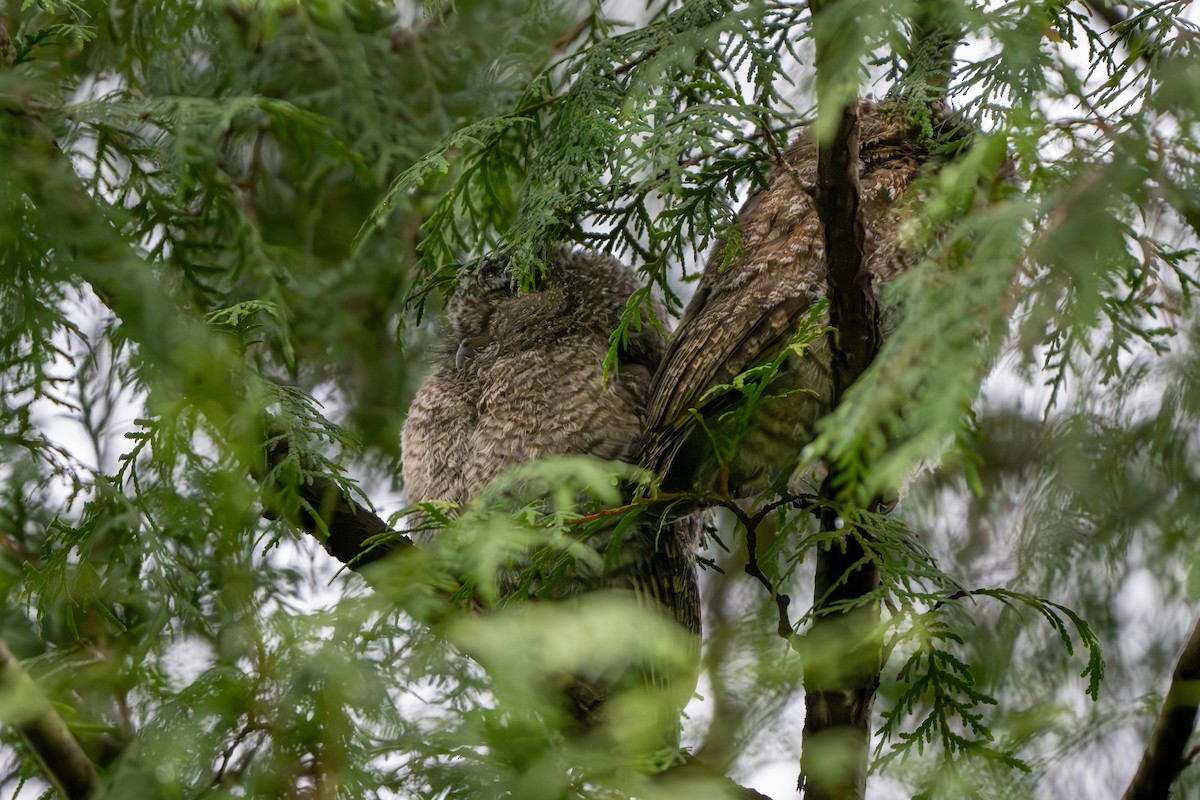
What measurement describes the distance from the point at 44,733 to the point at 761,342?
170cm

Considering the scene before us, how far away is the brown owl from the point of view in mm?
2754

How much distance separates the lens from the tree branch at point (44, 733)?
5.96 ft

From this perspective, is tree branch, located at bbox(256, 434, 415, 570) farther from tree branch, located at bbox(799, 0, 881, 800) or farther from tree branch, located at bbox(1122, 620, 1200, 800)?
tree branch, located at bbox(1122, 620, 1200, 800)

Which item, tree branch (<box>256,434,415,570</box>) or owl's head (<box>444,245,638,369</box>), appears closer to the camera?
tree branch (<box>256,434,415,570</box>)

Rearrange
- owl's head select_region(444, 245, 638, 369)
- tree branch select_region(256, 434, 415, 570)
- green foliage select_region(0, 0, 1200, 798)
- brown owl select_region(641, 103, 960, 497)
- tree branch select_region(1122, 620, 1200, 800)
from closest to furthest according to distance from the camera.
→ green foliage select_region(0, 0, 1200, 798)
tree branch select_region(1122, 620, 1200, 800)
tree branch select_region(256, 434, 415, 570)
brown owl select_region(641, 103, 960, 497)
owl's head select_region(444, 245, 638, 369)

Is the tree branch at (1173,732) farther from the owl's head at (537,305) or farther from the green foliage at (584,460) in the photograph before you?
the owl's head at (537,305)

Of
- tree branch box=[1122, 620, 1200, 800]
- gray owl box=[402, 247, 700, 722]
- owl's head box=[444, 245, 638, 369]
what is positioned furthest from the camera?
owl's head box=[444, 245, 638, 369]

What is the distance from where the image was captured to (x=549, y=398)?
331 centimetres

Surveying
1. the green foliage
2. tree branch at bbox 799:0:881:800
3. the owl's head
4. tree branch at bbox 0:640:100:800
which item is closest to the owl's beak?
the owl's head

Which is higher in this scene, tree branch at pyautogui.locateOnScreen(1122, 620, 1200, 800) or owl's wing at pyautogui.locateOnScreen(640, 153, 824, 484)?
owl's wing at pyautogui.locateOnScreen(640, 153, 824, 484)

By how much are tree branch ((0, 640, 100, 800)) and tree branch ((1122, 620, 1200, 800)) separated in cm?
195

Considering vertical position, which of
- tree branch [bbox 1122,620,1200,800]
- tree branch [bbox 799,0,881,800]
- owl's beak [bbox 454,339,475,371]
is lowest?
tree branch [bbox 1122,620,1200,800]

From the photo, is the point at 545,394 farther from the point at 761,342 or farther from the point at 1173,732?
the point at 1173,732

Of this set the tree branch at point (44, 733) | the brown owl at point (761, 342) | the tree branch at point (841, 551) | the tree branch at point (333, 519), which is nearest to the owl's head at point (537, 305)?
the brown owl at point (761, 342)
